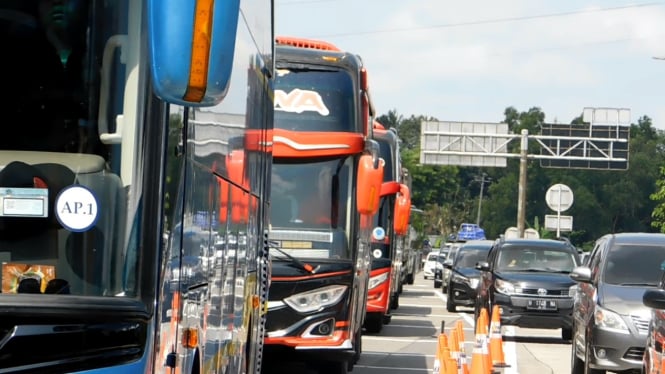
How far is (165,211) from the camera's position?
5297 millimetres

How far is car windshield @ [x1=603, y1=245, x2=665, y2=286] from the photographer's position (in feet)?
52.7

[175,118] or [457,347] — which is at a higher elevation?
[175,118]

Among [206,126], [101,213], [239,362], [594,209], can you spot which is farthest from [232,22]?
[594,209]

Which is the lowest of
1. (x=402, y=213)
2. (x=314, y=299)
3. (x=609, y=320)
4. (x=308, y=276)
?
(x=609, y=320)

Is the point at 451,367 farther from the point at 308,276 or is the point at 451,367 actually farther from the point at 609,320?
the point at 609,320

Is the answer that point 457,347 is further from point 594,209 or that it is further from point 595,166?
point 594,209

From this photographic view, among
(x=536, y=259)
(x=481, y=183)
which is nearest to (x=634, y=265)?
(x=536, y=259)

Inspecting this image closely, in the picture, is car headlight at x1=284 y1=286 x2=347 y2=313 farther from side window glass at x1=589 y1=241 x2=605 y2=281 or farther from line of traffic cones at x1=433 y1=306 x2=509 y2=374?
side window glass at x1=589 y1=241 x2=605 y2=281

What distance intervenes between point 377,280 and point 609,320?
1030 cm

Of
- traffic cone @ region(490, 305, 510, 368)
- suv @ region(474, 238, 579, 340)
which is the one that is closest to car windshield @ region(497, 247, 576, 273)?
suv @ region(474, 238, 579, 340)

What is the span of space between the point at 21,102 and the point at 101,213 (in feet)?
1.66

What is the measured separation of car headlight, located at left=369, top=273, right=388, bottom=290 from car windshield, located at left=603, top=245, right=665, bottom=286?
8.86 m

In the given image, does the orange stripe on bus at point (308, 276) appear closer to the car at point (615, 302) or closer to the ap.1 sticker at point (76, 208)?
the car at point (615, 302)

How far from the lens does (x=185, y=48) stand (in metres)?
4.31
